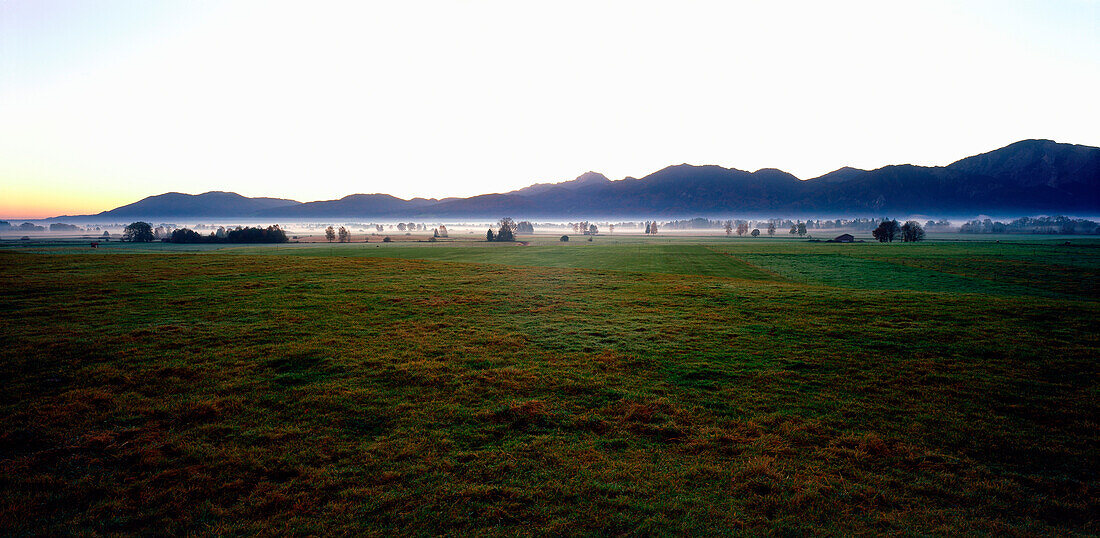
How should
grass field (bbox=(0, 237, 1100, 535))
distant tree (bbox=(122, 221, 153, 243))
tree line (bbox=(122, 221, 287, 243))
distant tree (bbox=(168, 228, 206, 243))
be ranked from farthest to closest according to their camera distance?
distant tree (bbox=(122, 221, 153, 243))
tree line (bbox=(122, 221, 287, 243))
distant tree (bbox=(168, 228, 206, 243))
grass field (bbox=(0, 237, 1100, 535))

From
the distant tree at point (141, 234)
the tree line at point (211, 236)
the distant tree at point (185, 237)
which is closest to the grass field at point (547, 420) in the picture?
the tree line at point (211, 236)

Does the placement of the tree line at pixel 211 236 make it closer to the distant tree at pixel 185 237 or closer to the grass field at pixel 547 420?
the distant tree at pixel 185 237

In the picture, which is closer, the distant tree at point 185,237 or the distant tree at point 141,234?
the distant tree at point 185,237

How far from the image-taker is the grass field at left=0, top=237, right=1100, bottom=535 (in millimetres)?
6723

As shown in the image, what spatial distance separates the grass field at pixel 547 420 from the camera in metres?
6.72

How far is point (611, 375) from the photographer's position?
12.5 metres

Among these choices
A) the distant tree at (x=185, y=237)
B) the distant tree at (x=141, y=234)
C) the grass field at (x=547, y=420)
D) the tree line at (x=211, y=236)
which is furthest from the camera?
the distant tree at (x=141, y=234)

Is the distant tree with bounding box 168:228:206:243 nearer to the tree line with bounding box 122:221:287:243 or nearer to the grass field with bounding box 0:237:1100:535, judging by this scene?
the tree line with bounding box 122:221:287:243

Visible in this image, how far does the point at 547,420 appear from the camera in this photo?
9.70 metres

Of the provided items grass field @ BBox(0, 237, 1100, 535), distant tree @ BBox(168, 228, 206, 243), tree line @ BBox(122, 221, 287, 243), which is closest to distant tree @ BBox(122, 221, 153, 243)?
tree line @ BBox(122, 221, 287, 243)

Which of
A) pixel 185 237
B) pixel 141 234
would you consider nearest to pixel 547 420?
pixel 185 237

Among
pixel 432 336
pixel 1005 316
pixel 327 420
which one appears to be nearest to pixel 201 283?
pixel 432 336

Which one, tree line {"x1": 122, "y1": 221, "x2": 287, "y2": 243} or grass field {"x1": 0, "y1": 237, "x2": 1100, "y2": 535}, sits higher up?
tree line {"x1": 122, "y1": 221, "x2": 287, "y2": 243}

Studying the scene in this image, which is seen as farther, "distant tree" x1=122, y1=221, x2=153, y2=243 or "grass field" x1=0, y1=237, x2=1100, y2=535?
"distant tree" x1=122, y1=221, x2=153, y2=243
